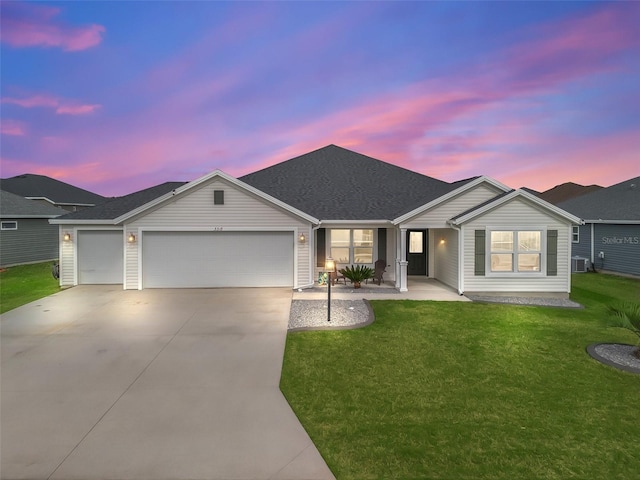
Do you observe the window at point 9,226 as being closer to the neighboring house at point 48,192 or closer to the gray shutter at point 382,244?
the neighboring house at point 48,192

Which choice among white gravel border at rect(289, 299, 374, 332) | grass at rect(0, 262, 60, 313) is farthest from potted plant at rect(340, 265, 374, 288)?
grass at rect(0, 262, 60, 313)

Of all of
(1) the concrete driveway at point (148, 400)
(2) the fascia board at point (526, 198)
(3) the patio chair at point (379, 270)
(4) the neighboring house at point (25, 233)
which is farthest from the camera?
(4) the neighboring house at point (25, 233)

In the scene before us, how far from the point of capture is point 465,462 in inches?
142

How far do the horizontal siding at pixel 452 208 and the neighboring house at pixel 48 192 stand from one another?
37.3m

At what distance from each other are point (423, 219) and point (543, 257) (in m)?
4.45

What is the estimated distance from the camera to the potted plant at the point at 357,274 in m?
13.8

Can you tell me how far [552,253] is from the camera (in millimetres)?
11969

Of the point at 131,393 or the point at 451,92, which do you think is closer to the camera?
the point at 131,393

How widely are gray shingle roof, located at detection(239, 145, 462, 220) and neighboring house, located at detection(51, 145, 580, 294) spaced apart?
17 centimetres

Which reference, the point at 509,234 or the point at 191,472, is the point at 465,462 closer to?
the point at 191,472

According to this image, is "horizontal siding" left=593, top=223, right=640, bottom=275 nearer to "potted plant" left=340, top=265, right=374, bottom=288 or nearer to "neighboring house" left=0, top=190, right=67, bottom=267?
"potted plant" left=340, top=265, right=374, bottom=288

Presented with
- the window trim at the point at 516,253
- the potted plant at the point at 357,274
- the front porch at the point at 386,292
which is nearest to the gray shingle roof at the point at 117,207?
the front porch at the point at 386,292

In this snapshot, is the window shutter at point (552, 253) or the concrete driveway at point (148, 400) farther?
the window shutter at point (552, 253)

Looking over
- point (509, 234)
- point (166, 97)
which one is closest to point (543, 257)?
point (509, 234)
